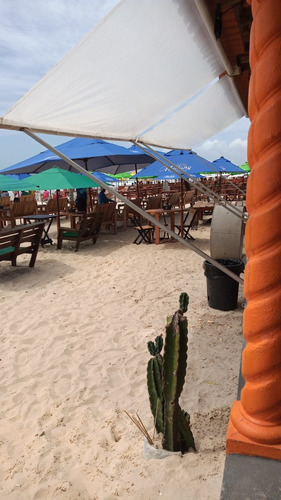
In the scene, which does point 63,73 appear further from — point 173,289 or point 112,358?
point 173,289

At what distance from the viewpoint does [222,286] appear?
15.1 feet

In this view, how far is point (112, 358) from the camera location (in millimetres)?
3650

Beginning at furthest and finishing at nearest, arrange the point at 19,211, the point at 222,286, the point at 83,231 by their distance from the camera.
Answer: the point at 19,211 → the point at 83,231 → the point at 222,286

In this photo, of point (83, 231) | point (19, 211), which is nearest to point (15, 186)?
point (19, 211)

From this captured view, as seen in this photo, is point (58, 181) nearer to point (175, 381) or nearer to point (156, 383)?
point (156, 383)

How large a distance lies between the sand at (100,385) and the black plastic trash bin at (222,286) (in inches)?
5.0

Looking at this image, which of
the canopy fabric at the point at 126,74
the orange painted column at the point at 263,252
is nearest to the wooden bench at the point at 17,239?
the canopy fabric at the point at 126,74

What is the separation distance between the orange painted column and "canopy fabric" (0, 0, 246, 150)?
103 centimetres

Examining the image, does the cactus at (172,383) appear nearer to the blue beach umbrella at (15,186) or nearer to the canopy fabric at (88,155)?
the canopy fabric at (88,155)

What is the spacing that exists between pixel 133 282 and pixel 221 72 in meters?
3.54

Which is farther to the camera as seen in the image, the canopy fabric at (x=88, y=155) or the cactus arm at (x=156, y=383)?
the canopy fabric at (x=88, y=155)

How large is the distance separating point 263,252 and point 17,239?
6041 millimetres

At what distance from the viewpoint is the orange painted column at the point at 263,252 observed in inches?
56.0

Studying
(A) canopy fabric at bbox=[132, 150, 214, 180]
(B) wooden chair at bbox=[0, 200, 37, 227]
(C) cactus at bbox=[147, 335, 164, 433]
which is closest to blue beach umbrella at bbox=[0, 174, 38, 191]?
(B) wooden chair at bbox=[0, 200, 37, 227]
